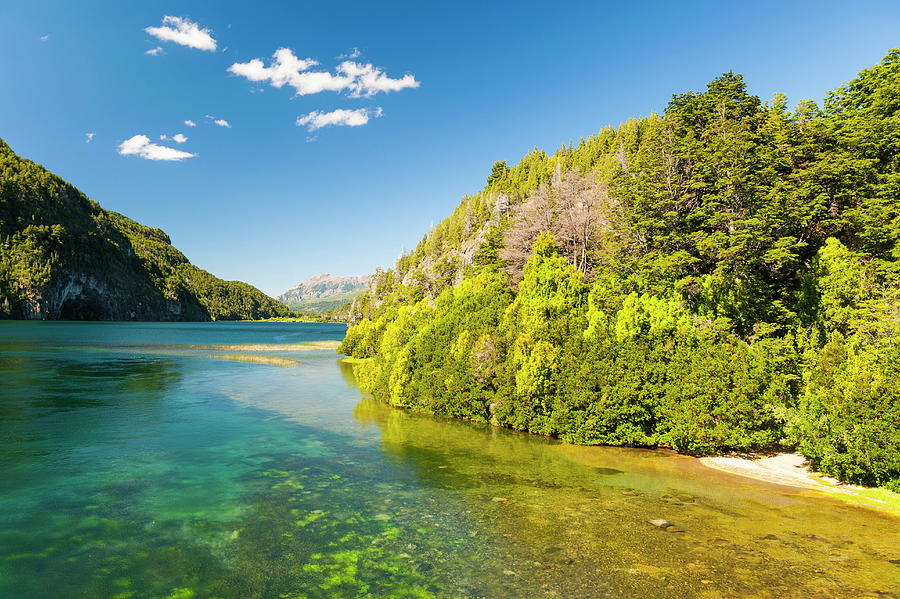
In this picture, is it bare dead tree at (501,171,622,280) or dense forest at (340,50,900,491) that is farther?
bare dead tree at (501,171,622,280)

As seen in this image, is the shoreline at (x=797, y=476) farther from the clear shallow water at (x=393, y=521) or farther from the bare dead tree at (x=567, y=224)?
the bare dead tree at (x=567, y=224)

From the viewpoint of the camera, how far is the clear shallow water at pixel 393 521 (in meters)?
12.8

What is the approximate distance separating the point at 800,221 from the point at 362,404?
39.6 m

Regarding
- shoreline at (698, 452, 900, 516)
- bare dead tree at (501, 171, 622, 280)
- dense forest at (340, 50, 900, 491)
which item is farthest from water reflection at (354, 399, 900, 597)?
bare dead tree at (501, 171, 622, 280)

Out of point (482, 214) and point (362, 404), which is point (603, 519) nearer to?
point (362, 404)

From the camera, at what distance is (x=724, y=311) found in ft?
97.2

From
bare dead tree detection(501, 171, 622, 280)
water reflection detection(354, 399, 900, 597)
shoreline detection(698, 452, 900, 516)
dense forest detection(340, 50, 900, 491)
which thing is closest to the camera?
water reflection detection(354, 399, 900, 597)

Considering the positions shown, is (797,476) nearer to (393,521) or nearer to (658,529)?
(658,529)

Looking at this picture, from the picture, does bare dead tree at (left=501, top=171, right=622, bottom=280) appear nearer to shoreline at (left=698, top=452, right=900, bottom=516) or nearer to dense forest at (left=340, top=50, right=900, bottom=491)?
dense forest at (left=340, top=50, right=900, bottom=491)

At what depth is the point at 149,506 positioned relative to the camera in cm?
1864

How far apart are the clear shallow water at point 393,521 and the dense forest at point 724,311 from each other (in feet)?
11.1

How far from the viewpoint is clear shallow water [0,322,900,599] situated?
1277 cm

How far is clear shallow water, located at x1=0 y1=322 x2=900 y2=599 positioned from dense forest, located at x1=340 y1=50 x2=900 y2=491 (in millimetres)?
3396

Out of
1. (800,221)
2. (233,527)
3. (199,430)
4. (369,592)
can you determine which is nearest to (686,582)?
(369,592)
